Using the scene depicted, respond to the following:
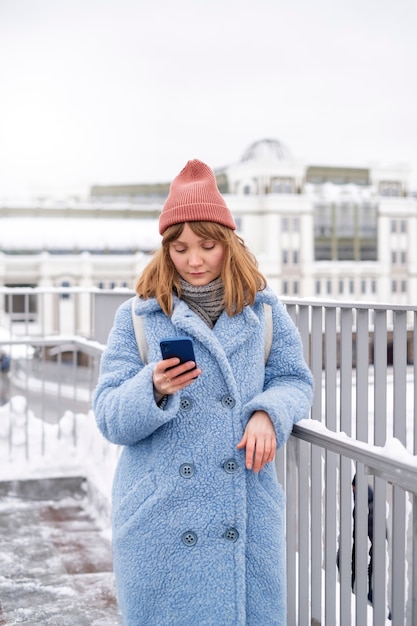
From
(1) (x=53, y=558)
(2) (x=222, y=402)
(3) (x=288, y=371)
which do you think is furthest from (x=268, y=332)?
(1) (x=53, y=558)

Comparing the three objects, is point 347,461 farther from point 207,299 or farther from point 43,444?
point 43,444

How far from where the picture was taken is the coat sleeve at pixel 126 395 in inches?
56.7

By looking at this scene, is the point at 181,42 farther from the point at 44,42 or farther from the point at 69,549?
the point at 69,549

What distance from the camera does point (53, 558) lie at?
132 inches

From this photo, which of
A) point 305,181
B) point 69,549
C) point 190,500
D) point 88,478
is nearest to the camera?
Answer: point 190,500

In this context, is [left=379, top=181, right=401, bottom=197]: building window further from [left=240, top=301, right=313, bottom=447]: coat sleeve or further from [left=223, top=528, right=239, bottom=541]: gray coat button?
[left=223, top=528, right=239, bottom=541]: gray coat button

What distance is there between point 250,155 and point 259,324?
6011 centimetres

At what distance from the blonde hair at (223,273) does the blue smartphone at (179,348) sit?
162 millimetres

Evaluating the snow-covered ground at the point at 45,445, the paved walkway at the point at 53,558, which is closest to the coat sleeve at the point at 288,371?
the paved walkway at the point at 53,558

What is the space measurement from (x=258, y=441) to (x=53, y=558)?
7.17 feet

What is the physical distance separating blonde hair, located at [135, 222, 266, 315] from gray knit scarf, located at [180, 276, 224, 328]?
2cm

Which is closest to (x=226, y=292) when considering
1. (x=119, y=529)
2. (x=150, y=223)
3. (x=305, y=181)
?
(x=119, y=529)

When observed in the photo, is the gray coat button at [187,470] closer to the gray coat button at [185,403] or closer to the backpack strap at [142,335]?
the gray coat button at [185,403]

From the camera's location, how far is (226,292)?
155cm
